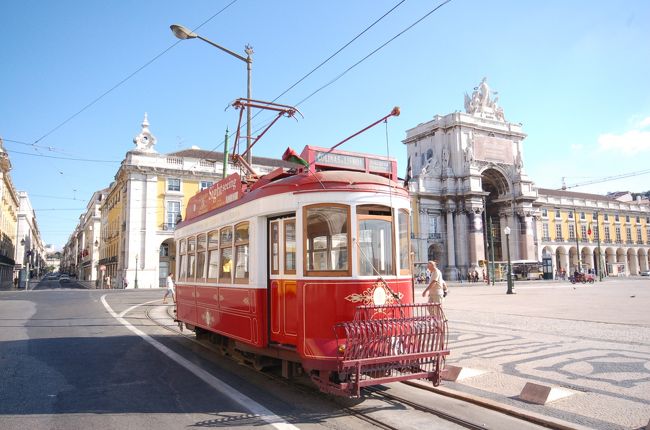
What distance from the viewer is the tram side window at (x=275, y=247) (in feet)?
23.2

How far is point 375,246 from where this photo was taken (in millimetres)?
6617

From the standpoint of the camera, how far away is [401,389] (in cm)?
712

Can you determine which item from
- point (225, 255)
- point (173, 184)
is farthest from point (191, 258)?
point (173, 184)

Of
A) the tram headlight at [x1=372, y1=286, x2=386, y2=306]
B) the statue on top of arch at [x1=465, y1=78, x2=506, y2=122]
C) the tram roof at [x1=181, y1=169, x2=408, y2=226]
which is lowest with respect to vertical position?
the tram headlight at [x1=372, y1=286, x2=386, y2=306]

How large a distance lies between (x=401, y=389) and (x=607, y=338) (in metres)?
6.44

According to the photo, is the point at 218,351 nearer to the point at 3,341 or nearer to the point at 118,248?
the point at 3,341

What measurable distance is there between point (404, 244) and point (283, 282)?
1879 millimetres

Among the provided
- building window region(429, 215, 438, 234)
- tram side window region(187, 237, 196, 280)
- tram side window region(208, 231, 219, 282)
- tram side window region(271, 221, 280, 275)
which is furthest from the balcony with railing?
tram side window region(271, 221, 280, 275)

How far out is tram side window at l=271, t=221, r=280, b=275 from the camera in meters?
7.07

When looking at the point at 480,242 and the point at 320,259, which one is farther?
the point at 480,242

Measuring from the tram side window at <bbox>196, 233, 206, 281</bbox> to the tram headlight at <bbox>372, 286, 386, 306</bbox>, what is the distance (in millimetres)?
4557

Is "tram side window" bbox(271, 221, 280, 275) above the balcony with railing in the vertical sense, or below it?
below

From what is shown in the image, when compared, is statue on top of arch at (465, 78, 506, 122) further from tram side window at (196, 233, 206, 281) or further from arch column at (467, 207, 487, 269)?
tram side window at (196, 233, 206, 281)

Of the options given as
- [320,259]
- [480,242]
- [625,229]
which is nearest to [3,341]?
[320,259]
